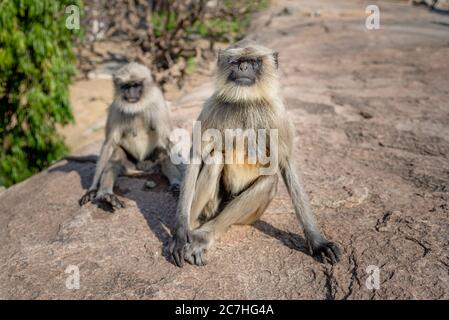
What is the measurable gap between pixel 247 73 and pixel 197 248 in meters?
1.33

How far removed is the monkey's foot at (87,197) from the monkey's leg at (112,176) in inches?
3.6

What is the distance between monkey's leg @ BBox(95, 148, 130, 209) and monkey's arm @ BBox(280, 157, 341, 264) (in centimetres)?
159

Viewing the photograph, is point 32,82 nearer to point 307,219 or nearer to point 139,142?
point 139,142

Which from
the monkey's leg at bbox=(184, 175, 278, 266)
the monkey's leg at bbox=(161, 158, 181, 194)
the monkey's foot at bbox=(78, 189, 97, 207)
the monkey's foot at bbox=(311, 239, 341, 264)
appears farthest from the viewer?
the monkey's leg at bbox=(161, 158, 181, 194)

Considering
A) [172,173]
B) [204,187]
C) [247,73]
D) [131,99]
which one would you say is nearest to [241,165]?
[204,187]

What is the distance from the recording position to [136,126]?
5.09 metres

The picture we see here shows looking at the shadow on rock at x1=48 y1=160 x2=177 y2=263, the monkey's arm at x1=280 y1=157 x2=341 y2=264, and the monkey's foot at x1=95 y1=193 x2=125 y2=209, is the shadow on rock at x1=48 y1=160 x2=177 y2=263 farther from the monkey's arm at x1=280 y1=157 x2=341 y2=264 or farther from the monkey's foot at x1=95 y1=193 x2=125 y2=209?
the monkey's arm at x1=280 y1=157 x2=341 y2=264

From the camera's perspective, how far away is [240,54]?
3.24 meters

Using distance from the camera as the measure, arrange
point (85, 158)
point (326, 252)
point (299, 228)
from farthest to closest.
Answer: point (85, 158) < point (299, 228) < point (326, 252)

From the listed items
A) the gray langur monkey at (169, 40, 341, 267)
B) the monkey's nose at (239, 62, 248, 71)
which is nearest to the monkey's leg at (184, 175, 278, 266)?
the gray langur monkey at (169, 40, 341, 267)

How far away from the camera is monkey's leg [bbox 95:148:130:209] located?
394 centimetres

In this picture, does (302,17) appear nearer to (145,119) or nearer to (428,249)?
(145,119)

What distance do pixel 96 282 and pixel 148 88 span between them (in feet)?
9.06
